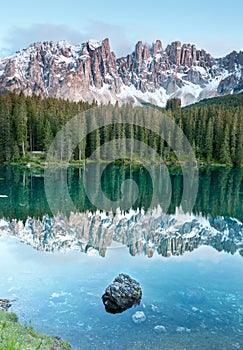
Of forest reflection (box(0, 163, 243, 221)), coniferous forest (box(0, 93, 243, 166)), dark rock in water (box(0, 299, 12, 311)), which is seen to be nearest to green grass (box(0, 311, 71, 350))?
dark rock in water (box(0, 299, 12, 311))

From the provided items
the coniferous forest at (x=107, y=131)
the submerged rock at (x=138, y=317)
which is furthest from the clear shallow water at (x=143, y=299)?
the coniferous forest at (x=107, y=131)

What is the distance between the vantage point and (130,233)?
26875mm

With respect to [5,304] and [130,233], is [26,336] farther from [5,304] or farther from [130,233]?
[130,233]

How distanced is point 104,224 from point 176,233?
6.23 m

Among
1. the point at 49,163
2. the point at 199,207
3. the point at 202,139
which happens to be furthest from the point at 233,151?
the point at 199,207

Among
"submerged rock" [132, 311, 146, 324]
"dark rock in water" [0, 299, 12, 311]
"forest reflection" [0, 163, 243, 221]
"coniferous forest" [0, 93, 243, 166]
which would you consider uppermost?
"coniferous forest" [0, 93, 243, 166]

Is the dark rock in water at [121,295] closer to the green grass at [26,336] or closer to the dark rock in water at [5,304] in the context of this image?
the green grass at [26,336]

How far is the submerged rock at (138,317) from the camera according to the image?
13617 millimetres

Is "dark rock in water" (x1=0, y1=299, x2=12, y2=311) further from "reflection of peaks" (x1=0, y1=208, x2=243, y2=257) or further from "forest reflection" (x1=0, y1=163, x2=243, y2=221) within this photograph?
"forest reflection" (x1=0, y1=163, x2=243, y2=221)

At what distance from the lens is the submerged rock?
44.7 ft

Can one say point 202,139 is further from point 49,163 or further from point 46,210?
point 46,210

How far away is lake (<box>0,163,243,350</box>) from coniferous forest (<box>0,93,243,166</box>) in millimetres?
37516

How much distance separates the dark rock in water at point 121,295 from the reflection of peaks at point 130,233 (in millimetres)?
6523

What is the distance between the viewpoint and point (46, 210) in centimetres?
3441
